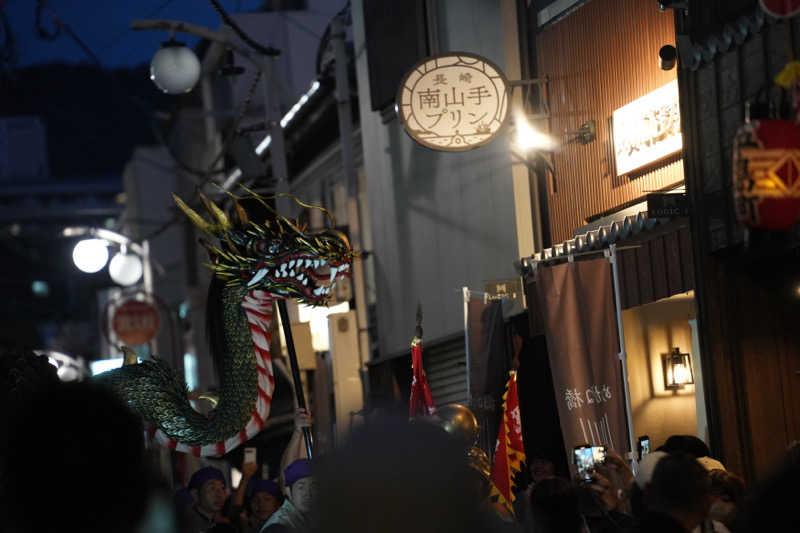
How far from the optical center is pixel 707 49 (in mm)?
11508

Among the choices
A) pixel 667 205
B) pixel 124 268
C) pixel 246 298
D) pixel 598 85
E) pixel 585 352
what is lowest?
pixel 585 352

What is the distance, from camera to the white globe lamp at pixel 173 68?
19938 mm

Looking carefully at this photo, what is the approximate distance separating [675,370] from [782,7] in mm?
6700

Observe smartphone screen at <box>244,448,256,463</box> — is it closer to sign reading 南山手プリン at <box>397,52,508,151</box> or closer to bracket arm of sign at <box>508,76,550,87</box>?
sign reading 南山手プリン at <box>397,52,508,151</box>

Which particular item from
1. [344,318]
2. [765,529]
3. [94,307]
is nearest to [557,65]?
[344,318]

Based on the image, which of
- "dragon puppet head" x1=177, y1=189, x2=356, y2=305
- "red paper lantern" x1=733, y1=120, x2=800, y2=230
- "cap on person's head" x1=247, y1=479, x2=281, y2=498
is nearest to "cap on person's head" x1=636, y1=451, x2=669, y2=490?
"red paper lantern" x1=733, y1=120, x2=800, y2=230

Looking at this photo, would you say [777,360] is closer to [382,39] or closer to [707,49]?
[707,49]

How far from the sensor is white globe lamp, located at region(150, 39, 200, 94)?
65.4ft

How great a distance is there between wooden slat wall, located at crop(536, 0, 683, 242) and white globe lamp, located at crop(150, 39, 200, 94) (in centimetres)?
596

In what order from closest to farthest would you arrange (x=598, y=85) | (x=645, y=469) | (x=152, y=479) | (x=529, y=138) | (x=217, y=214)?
(x=152, y=479), (x=645, y=469), (x=217, y=214), (x=598, y=85), (x=529, y=138)

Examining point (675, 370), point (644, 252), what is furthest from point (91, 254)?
point (644, 252)

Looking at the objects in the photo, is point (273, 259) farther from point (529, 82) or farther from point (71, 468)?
point (71, 468)

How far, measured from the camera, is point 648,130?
529 inches

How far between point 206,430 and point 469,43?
8353mm
